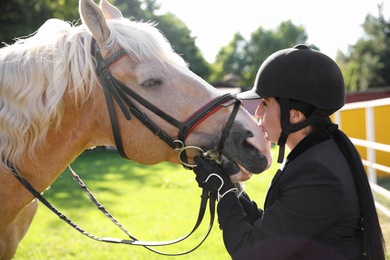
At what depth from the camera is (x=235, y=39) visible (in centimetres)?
7800

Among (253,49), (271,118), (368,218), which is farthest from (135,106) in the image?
(253,49)

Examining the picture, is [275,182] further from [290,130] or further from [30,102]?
[30,102]

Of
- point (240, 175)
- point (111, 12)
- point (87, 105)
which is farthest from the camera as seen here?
point (111, 12)

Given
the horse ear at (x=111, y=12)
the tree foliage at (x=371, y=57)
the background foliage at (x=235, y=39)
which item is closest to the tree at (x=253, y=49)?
the background foliage at (x=235, y=39)

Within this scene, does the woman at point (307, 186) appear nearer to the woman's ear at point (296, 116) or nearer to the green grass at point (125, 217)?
the woman's ear at point (296, 116)

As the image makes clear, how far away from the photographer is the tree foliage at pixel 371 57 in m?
40.0

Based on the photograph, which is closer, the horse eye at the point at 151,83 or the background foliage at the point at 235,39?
the horse eye at the point at 151,83

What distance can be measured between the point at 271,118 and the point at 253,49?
243 ft

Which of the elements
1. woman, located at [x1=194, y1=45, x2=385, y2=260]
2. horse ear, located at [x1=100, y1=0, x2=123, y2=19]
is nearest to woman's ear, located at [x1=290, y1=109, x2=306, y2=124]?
woman, located at [x1=194, y1=45, x2=385, y2=260]

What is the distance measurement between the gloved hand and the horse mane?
571 millimetres

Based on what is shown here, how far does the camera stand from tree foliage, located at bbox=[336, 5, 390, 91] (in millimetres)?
39969

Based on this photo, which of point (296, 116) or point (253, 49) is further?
point (253, 49)

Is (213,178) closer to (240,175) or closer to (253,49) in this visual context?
(240,175)

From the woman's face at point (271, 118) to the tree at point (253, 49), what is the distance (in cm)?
6863
